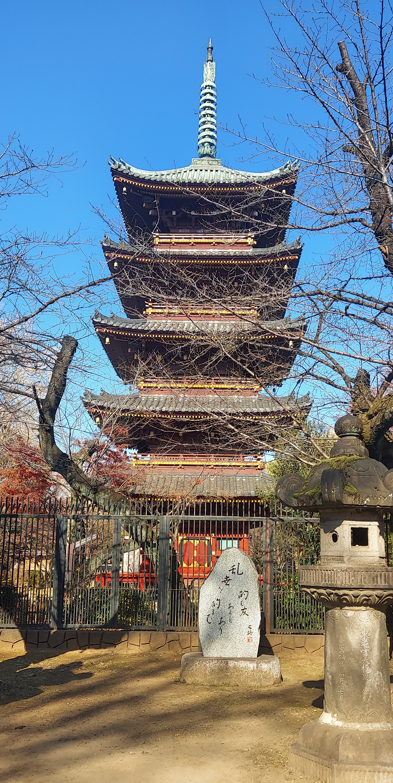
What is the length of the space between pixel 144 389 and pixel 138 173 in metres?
6.76

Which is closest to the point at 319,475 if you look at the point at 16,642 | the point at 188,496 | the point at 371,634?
the point at 371,634

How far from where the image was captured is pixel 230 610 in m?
8.27

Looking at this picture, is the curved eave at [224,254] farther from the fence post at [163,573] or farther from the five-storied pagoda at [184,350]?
the fence post at [163,573]

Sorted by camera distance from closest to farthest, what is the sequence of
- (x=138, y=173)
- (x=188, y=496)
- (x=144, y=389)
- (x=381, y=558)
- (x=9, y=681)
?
1. (x=381, y=558)
2. (x=9, y=681)
3. (x=188, y=496)
4. (x=144, y=389)
5. (x=138, y=173)

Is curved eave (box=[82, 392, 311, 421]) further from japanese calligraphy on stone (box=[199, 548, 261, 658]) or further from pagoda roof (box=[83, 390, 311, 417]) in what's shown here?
japanese calligraphy on stone (box=[199, 548, 261, 658])

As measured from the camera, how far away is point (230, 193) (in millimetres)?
17500

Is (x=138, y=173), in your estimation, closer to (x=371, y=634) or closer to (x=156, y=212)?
(x=156, y=212)

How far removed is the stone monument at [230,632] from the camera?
7.73 meters

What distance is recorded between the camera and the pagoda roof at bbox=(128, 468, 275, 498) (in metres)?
14.7

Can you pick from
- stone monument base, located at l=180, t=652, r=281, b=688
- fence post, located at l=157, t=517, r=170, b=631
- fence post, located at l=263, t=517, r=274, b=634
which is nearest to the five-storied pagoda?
fence post, located at l=157, t=517, r=170, b=631

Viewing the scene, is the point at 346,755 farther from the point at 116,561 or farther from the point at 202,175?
the point at 202,175

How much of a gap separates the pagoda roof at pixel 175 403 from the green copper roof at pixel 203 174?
5858 millimetres

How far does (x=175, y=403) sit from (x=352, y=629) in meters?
11.4

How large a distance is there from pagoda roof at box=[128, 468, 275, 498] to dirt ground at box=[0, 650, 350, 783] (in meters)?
5.71
